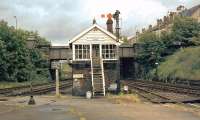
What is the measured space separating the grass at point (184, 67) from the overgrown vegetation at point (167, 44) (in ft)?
22.3

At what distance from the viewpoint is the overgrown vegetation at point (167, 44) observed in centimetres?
8056

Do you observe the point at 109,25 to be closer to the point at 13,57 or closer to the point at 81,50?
the point at 81,50

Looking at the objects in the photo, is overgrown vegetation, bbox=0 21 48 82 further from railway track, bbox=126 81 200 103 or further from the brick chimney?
railway track, bbox=126 81 200 103

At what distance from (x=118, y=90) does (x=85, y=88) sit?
2467 mm

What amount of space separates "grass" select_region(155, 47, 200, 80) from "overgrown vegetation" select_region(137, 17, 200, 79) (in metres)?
6.79

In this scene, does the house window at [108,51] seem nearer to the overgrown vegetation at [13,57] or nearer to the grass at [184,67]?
the grass at [184,67]

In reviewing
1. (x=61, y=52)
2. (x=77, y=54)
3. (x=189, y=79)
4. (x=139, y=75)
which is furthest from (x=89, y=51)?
(x=139, y=75)

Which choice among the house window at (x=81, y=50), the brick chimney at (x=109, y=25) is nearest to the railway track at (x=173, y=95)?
the house window at (x=81, y=50)

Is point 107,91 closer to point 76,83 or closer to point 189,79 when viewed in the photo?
point 76,83

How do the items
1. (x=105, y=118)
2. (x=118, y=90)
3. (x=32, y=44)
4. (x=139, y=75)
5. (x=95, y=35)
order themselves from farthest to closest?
(x=139, y=75), (x=95, y=35), (x=118, y=90), (x=32, y=44), (x=105, y=118)

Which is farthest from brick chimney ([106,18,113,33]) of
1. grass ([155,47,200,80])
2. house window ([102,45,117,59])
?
grass ([155,47,200,80])

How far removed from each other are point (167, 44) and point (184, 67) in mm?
19163

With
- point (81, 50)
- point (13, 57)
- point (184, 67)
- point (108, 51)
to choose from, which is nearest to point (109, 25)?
point (108, 51)

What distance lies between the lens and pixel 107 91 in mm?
40125
